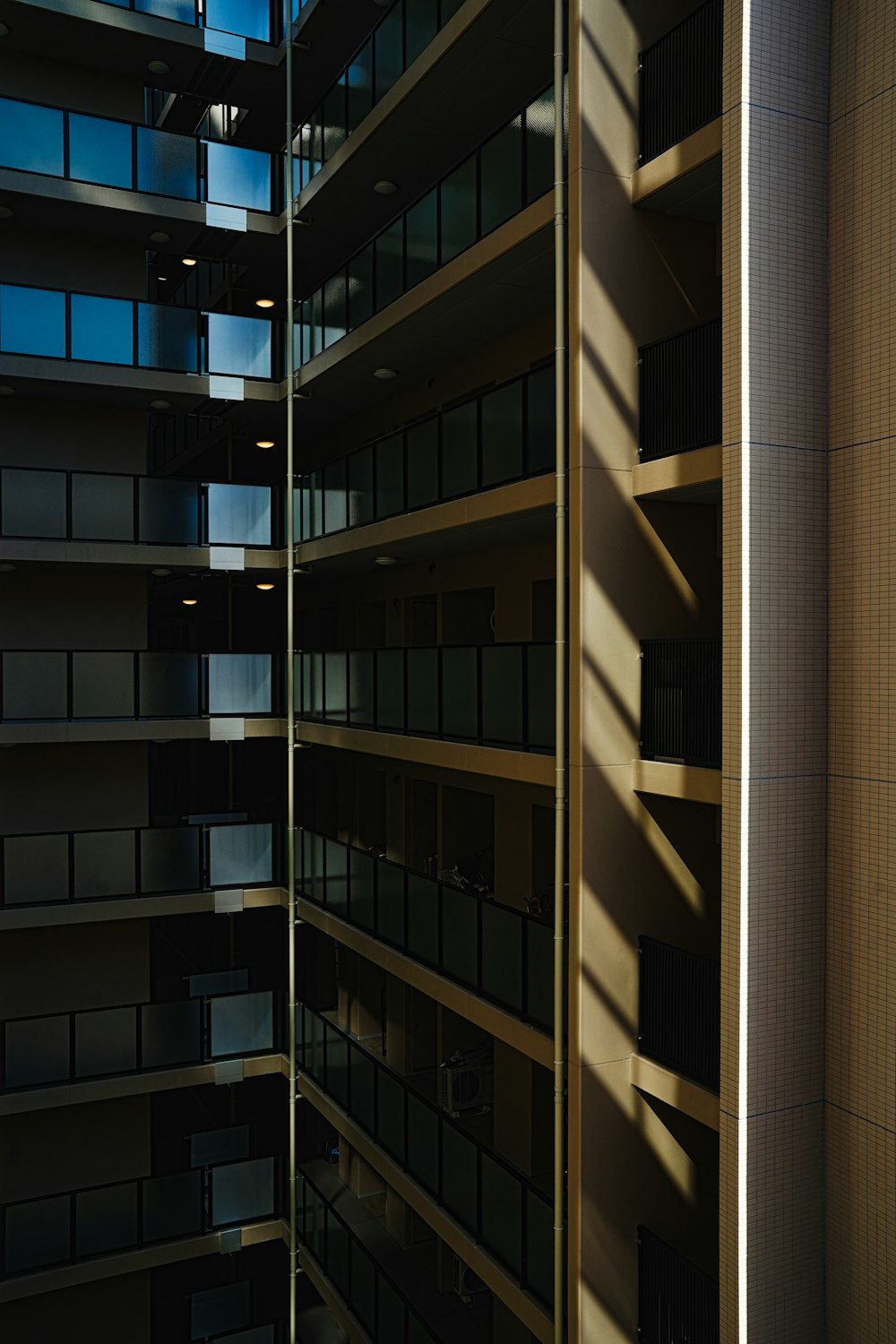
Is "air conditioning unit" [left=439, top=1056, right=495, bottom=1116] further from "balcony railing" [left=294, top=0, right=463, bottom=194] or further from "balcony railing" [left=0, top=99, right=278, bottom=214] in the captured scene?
"balcony railing" [left=0, top=99, right=278, bottom=214]

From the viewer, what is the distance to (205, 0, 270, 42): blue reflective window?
48.2ft

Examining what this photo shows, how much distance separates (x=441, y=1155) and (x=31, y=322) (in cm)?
1171

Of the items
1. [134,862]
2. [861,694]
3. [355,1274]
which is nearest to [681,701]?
[861,694]

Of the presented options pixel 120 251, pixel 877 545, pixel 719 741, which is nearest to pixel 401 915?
pixel 719 741

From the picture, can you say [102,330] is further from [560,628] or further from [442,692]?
[560,628]

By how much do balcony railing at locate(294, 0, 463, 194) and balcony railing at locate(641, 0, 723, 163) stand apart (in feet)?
9.58

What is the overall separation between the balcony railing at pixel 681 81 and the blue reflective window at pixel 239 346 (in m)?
7.99

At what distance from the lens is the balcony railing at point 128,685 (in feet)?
48.3

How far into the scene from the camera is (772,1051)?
7.47 m

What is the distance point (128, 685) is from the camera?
15.1 meters

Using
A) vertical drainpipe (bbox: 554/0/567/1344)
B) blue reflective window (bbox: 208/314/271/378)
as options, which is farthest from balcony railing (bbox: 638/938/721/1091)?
blue reflective window (bbox: 208/314/271/378)

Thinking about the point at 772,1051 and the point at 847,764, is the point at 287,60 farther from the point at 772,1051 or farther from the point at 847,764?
the point at 772,1051

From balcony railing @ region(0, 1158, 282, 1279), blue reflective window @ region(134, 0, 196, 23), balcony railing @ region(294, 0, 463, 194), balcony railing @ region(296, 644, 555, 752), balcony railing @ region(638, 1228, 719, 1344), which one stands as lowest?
balcony railing @ region(0, 1158, 282, 1279)

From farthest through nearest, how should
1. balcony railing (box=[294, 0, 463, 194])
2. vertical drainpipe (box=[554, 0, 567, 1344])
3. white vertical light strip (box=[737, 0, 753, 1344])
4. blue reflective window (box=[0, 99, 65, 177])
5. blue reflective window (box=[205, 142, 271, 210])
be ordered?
blue reflective window (box=[205, 142, 271, 210]) → blue reflective window (box=[0, 99, 65, 177]) → balcony railing (box=[294, 0, 463, 194]) → vertical drainpipe (box=[554, 0, 567, 1344]) → white vertical light strip (box=[737, 0, 753, 1344])
